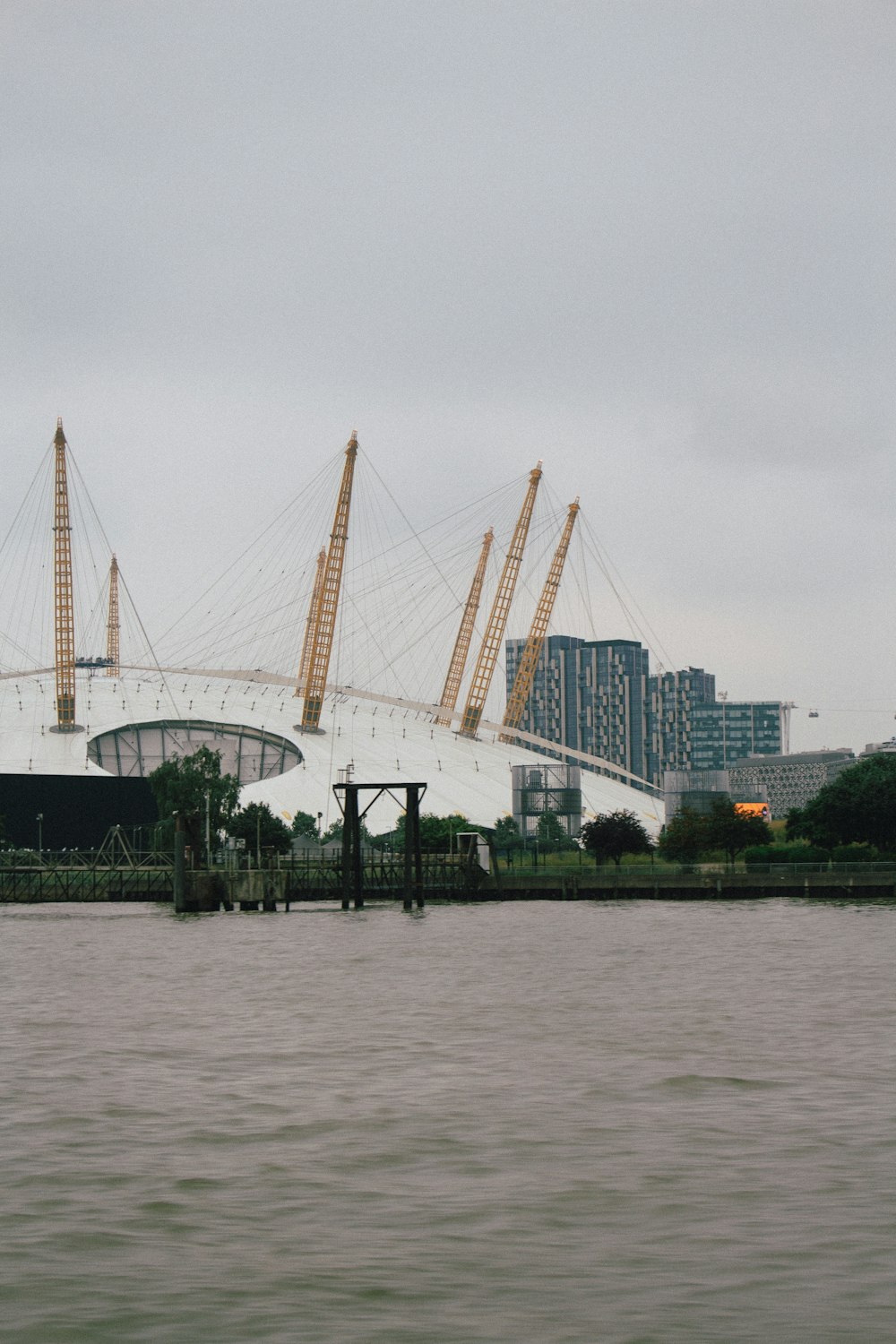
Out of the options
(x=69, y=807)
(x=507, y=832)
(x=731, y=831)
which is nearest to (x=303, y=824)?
(x=69, y=807)

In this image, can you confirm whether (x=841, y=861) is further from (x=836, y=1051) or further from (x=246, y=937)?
(x=836, y=1051)

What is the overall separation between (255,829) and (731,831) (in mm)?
38044

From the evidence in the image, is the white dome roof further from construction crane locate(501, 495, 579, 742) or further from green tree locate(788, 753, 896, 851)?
green tree locate(788, 753, 896, 851)

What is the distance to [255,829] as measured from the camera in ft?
429

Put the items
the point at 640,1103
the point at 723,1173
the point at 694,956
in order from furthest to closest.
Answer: the point at 694,956 < the point at 640,1103 < the point at 723,1173

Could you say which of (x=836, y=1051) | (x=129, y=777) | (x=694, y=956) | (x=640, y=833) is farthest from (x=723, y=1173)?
(x=129, y=777)

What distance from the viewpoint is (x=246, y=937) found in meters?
64.0

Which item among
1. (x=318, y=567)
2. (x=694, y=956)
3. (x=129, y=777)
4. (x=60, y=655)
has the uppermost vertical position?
(x=318, y=567)

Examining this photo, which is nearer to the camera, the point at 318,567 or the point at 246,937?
the point at 246,937

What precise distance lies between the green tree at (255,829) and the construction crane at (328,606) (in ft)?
77.8

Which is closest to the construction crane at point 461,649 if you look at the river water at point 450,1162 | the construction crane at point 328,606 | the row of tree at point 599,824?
the construction crane at point 328,606

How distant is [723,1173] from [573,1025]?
1421 centimetres

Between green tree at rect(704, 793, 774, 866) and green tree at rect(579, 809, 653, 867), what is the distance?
5.48 m

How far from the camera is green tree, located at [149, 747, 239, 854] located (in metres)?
129
